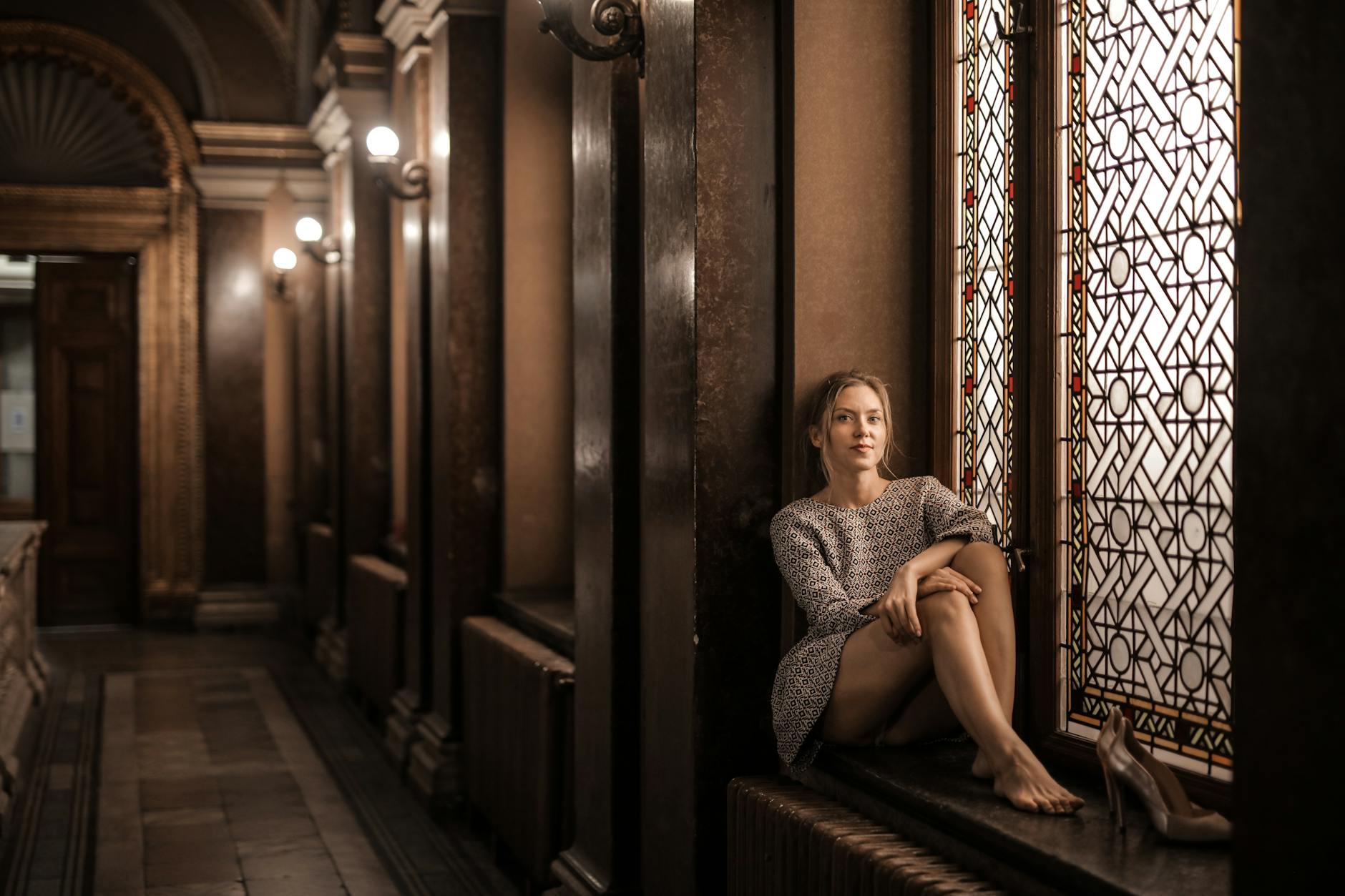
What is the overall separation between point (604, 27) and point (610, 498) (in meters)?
1.35

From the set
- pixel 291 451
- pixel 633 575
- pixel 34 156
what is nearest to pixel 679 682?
pixel 633 575

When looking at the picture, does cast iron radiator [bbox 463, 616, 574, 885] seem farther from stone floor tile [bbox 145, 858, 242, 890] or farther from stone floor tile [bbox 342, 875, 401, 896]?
stone floor tile [bbox 145, 858, 242, 890]

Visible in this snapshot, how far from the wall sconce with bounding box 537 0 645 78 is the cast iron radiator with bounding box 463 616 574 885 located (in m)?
2.02

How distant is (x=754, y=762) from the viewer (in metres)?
3.66

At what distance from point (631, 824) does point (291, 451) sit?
866 cm

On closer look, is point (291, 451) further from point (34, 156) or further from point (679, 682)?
point (679, 682)

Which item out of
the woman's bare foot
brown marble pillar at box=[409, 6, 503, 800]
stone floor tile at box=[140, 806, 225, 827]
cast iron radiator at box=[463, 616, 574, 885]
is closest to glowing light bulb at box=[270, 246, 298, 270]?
brown marble pillar at box=[409, 6, 503, 800]

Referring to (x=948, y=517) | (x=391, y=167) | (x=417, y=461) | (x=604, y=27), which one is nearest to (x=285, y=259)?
(x=391, y=167)

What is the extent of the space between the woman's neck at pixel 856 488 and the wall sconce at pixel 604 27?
1.43 metres

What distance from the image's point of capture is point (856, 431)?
3344mm

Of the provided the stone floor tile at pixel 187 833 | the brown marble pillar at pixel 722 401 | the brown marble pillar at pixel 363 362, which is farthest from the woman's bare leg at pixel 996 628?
the brown marble pillar at pixel 363 362

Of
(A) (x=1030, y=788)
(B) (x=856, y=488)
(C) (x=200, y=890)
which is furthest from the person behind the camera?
(C) (x=200, y=890)

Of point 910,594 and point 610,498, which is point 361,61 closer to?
point 610,498

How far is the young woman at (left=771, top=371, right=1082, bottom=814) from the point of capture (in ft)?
9.49
